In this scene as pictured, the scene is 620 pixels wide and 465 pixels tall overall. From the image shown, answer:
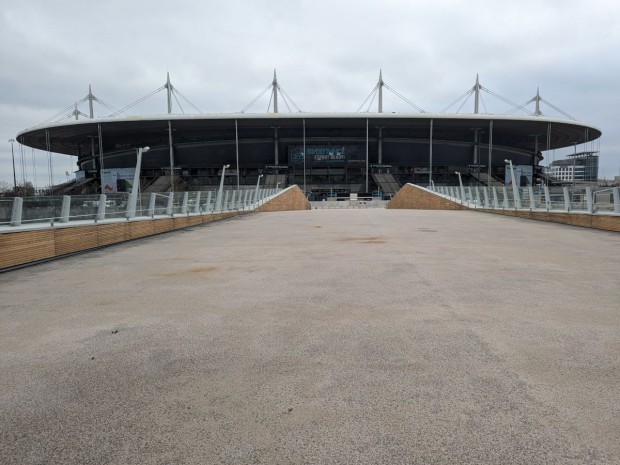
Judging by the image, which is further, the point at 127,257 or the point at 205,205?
the point at 205,205

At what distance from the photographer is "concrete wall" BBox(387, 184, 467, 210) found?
4229 centimetres

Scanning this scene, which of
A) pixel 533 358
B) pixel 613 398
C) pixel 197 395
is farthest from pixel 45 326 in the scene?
pixel 613 398

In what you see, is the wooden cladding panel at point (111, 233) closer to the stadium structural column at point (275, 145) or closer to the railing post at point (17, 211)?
the railing post at point (17, 211)

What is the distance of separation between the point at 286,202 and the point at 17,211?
4005 cm

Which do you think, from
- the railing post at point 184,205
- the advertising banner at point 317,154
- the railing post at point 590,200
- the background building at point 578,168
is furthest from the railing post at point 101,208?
the background building at point 578,168

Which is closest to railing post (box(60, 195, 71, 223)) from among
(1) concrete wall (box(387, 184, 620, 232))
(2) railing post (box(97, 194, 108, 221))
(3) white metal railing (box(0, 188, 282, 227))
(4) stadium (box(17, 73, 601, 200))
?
(3) white metal railing (box(0, 188, 282, 227))

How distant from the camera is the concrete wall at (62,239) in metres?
8.74

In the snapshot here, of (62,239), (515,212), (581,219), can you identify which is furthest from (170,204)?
(515,212)

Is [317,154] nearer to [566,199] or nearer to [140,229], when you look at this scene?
[566,199]

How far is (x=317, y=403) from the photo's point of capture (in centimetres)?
296

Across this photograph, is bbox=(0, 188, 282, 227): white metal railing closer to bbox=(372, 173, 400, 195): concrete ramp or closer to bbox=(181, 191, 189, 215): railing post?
bbox=(181, 191, 189, 215): railing post

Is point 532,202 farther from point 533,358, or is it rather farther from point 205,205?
point 533,358

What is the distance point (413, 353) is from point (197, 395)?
6.08 ft

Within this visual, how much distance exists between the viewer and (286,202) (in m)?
49.2
